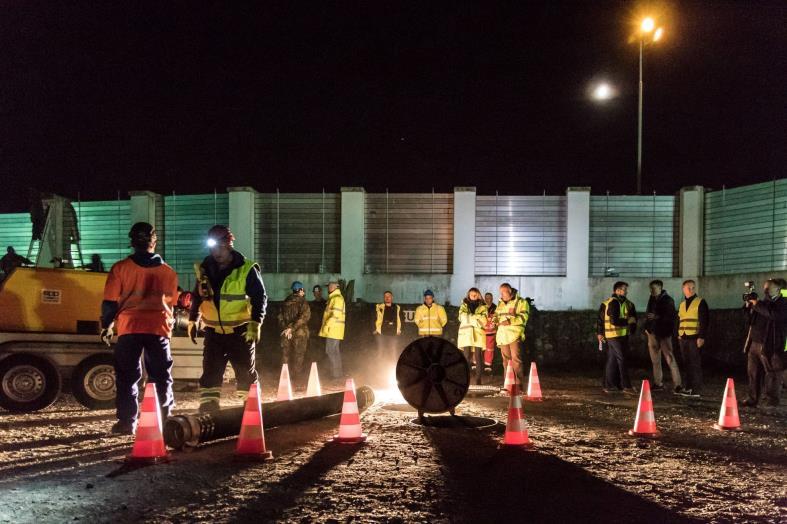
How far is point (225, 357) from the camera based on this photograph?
6910 mm

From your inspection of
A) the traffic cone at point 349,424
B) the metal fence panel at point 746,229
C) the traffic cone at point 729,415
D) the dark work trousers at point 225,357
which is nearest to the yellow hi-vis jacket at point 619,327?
the traffic cone at point 729,415

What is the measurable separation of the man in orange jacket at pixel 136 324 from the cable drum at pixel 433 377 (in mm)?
2491

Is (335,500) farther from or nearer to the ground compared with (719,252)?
nearer to the ground

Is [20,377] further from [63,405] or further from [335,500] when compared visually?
[335,500]

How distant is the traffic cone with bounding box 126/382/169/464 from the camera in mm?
5543

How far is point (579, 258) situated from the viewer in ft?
66.9

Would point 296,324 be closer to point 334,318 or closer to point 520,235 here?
point 334,318

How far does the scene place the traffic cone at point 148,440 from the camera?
554 centimetres

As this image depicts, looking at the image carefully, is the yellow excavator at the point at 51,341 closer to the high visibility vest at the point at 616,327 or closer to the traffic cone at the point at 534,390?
the traffic cone at the point at 534,390

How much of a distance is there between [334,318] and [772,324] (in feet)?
25.8

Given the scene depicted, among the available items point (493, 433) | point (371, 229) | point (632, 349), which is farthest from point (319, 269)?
point (493, 433)

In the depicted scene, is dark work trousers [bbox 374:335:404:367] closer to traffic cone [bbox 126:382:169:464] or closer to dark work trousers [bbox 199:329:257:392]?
dark work trousers [bbox 199:329:257:392]

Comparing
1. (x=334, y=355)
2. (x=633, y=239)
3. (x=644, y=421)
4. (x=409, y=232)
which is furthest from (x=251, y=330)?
(x=633, y=239)

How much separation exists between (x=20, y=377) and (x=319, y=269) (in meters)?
12.2
